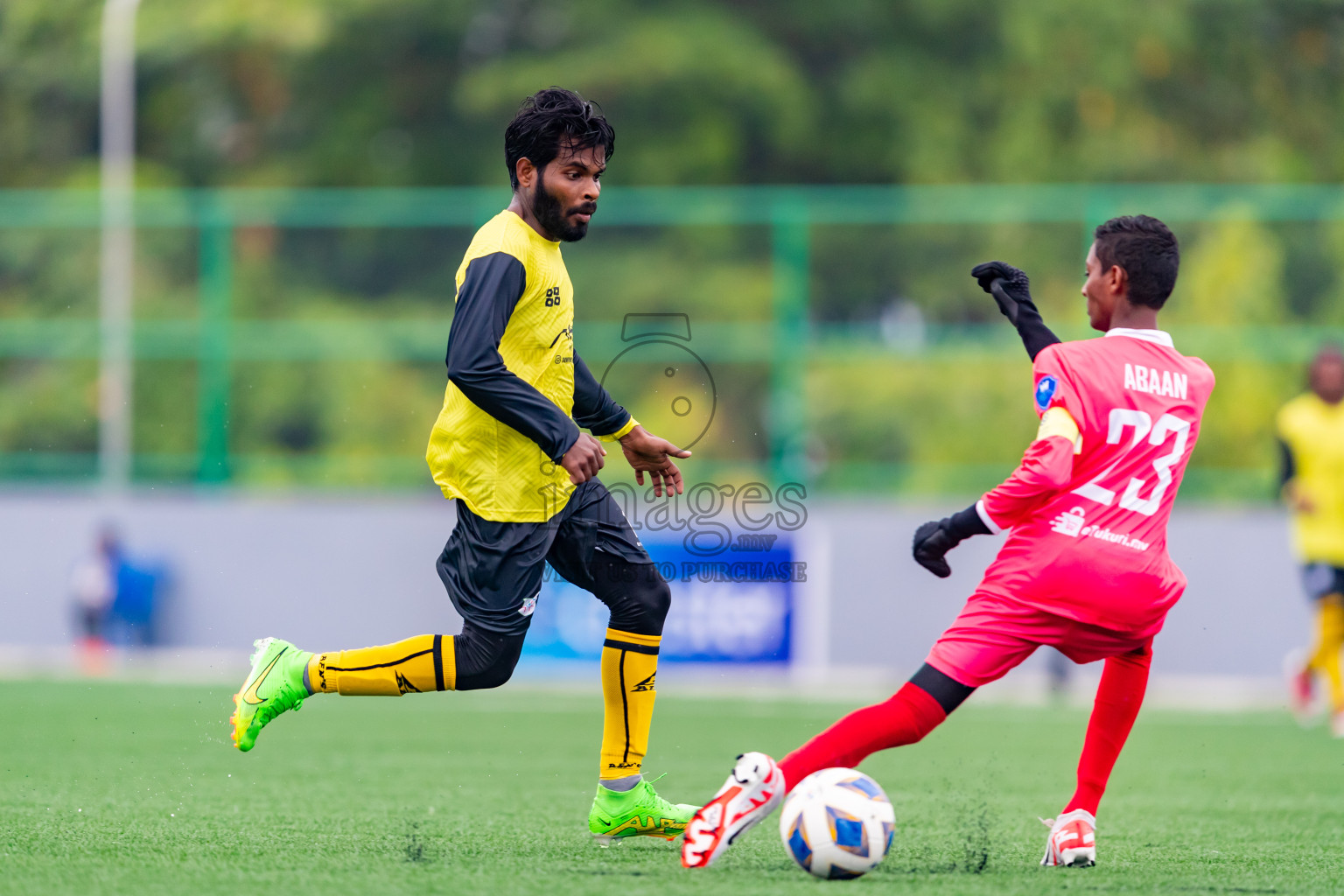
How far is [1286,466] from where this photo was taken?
1021 centimetres

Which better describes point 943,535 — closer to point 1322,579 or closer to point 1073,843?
point 1073,843

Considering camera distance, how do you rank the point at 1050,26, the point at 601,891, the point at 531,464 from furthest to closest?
1. the point at 1050,26
2. the point at 531,464
3. the point at 601,891

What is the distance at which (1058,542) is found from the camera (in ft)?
15.2

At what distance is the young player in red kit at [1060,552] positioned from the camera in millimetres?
4562

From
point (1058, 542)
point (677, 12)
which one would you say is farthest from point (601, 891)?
point (677, 12)

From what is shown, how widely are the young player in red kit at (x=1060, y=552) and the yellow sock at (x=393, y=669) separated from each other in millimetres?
912

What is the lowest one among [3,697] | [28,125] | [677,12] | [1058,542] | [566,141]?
[3,697]

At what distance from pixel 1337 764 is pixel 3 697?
7.85 metres

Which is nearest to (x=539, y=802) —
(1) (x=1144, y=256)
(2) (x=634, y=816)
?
(2) (x=634, y=816)

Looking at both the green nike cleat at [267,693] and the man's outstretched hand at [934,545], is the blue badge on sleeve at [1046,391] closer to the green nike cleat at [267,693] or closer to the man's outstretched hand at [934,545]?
the man's outstretched hand at [934,545]

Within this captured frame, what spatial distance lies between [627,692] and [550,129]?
1.76 metres

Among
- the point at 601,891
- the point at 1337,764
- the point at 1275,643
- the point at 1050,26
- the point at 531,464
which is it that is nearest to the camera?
the point at 601,891

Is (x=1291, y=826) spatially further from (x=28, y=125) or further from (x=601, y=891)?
(x=28, y=125)

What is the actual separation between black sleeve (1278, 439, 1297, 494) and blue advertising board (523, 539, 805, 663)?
3.66m
